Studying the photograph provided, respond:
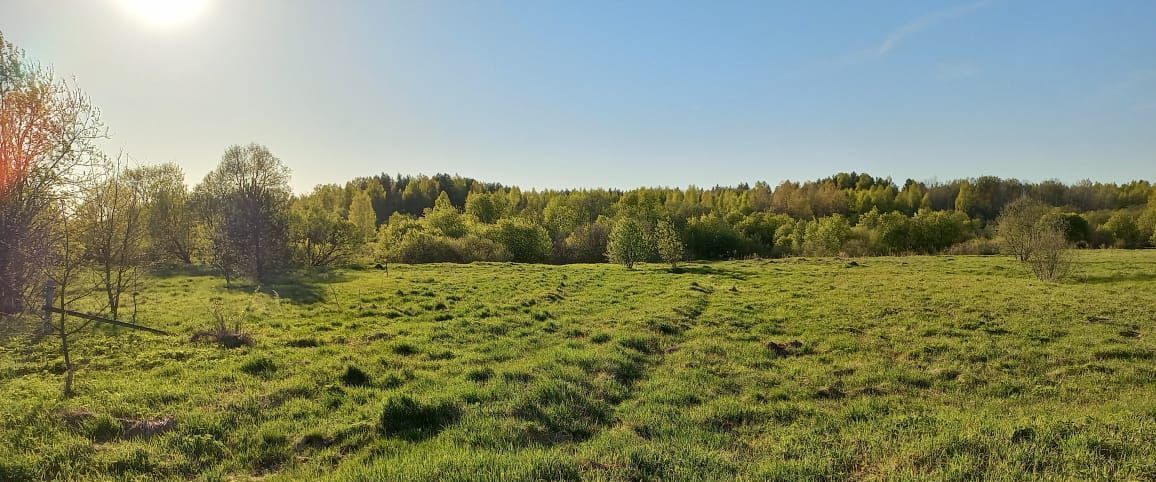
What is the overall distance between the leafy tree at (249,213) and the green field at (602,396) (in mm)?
14347

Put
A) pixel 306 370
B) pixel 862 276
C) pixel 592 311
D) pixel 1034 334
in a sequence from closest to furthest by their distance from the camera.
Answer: pixel 306 370
pixel 1034 334
pixel 592 311
pixel 862 276

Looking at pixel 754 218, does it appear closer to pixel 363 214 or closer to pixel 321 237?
pixel 363 214

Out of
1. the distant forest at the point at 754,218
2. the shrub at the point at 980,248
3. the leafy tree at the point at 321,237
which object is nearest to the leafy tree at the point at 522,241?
the distant forest at the point at 754,218

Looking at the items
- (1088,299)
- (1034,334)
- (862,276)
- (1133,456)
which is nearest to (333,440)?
(1133,456)

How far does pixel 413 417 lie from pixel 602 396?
3211 mm

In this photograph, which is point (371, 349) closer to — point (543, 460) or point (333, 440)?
point (333, 440)

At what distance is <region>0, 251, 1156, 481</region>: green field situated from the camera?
5730 millimetres

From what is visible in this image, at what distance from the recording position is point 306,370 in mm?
9953

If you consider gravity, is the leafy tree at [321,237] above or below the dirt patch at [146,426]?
above

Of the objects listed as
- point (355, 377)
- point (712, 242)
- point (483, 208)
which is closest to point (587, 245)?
point (712, 242)

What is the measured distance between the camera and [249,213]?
3297cm

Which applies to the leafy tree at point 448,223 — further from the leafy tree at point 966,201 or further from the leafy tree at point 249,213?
the leafy tree at point 966,201

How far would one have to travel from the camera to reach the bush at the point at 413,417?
266 inches

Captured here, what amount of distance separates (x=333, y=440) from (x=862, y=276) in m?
31.8
